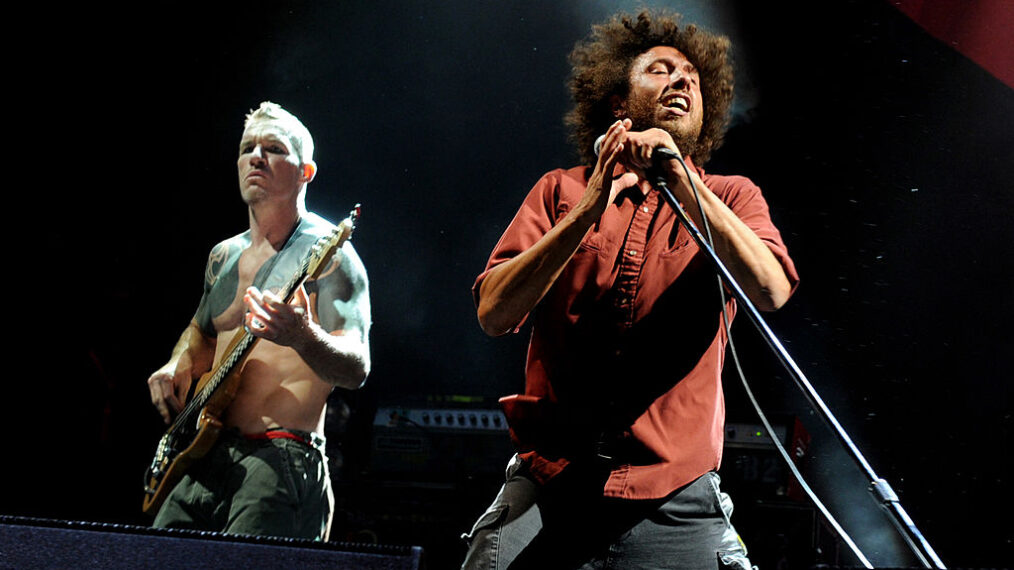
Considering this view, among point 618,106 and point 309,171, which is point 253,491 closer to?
point 309,171

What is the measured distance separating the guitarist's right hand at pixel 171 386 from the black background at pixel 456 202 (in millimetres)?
224

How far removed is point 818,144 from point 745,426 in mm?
1263

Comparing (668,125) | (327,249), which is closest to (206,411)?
(327,249)

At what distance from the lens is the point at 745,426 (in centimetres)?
371

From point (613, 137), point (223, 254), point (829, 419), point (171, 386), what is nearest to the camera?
point (829, 419)

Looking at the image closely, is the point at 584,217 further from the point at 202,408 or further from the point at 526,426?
the point at 202,408

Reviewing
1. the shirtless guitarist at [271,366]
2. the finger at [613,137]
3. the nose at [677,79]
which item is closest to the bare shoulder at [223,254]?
the shirtless guitarist at [271,366]

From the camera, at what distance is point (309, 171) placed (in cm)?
358

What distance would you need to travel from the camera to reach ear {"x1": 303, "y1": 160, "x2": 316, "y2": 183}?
11.7 ft

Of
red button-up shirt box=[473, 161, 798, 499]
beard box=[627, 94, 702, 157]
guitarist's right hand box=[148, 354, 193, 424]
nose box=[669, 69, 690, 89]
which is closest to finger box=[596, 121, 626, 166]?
red button-up shirt box=[473, 161, 798, 499]

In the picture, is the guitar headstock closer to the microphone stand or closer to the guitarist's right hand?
the guitarist's right hand

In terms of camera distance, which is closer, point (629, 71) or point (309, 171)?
point (629, 71)

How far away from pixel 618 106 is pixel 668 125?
25 cm

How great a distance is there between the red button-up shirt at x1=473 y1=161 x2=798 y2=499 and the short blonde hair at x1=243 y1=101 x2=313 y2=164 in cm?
199
